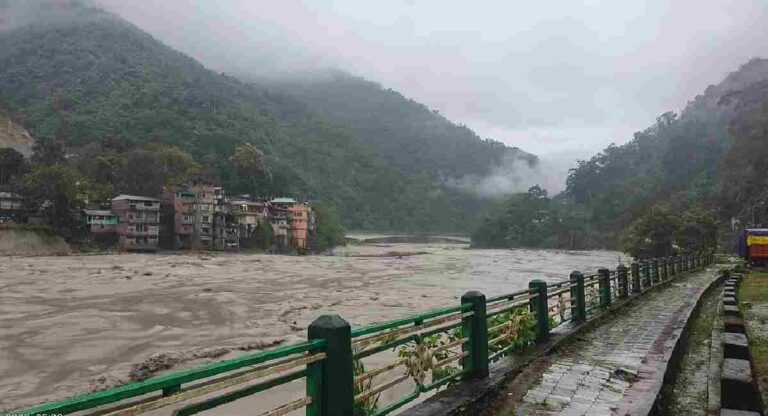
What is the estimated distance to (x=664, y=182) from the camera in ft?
359

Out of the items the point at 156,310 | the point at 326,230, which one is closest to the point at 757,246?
the point at 156,310

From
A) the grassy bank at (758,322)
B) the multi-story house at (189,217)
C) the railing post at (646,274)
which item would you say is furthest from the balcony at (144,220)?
the grassy bank at (758,322)

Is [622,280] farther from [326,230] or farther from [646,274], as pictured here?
[326,230]

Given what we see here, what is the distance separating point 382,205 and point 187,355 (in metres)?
129

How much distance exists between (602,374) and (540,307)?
1.46 m

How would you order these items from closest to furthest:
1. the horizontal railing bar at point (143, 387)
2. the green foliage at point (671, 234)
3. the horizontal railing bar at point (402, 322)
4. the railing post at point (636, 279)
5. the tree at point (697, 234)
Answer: the horizontal railing bar at point (143, 387)
the horizontal railing bar at point (402, 322)
the railing post at point (636, 279)
the tree at point (697, 234)
the green foliage at point (671, 234)

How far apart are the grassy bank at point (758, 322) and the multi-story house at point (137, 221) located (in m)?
54.1

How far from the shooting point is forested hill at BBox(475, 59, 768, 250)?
234 ft

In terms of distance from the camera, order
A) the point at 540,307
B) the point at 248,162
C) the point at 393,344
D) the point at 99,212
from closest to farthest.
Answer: the point at 393,344 → the point at 540,307 → the point at 99,212 → the point at 248,162

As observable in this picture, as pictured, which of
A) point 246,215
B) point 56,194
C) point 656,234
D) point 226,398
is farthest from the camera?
point 246,215

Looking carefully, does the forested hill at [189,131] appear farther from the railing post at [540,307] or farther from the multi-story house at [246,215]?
the railing post at [540,307]

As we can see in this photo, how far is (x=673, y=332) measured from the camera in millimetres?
9016

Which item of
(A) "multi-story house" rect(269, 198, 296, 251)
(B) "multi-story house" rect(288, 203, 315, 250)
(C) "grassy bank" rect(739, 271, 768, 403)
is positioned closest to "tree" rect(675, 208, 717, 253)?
(C) "grassy bank" rect(739, 271, 768, 403)

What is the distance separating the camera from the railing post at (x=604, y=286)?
38.5 feet
